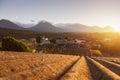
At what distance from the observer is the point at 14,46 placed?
59.2 meters

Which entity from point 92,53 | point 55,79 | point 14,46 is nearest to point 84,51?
point 92,53

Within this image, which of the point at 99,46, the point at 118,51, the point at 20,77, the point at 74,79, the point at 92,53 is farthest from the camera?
the point at 99,46

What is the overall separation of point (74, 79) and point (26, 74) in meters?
2.96

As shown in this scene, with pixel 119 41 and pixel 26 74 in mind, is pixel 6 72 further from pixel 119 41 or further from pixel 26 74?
pixel 119 41

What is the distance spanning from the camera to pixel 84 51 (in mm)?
89062

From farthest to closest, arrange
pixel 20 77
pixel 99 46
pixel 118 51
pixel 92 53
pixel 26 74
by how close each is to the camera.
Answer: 1. pixel 99 46
2. pixel 118 51
3. pixel 92 53
4. pixel 26 74
5. pixel 20 77

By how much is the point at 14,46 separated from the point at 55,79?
142ft

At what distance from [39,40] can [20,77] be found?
135m

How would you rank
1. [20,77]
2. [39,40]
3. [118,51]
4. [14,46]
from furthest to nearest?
1. [39,40]
2. [118,51]
3. [14,46]
4. [20,77]

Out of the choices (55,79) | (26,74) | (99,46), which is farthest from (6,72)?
(99,46)

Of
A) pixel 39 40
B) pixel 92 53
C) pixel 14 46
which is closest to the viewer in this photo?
pixel 14 46

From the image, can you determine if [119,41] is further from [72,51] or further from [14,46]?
[14,46]

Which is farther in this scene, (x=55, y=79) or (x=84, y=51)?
(x=84, y=51)

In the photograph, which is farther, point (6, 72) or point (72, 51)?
point (72, 51)
